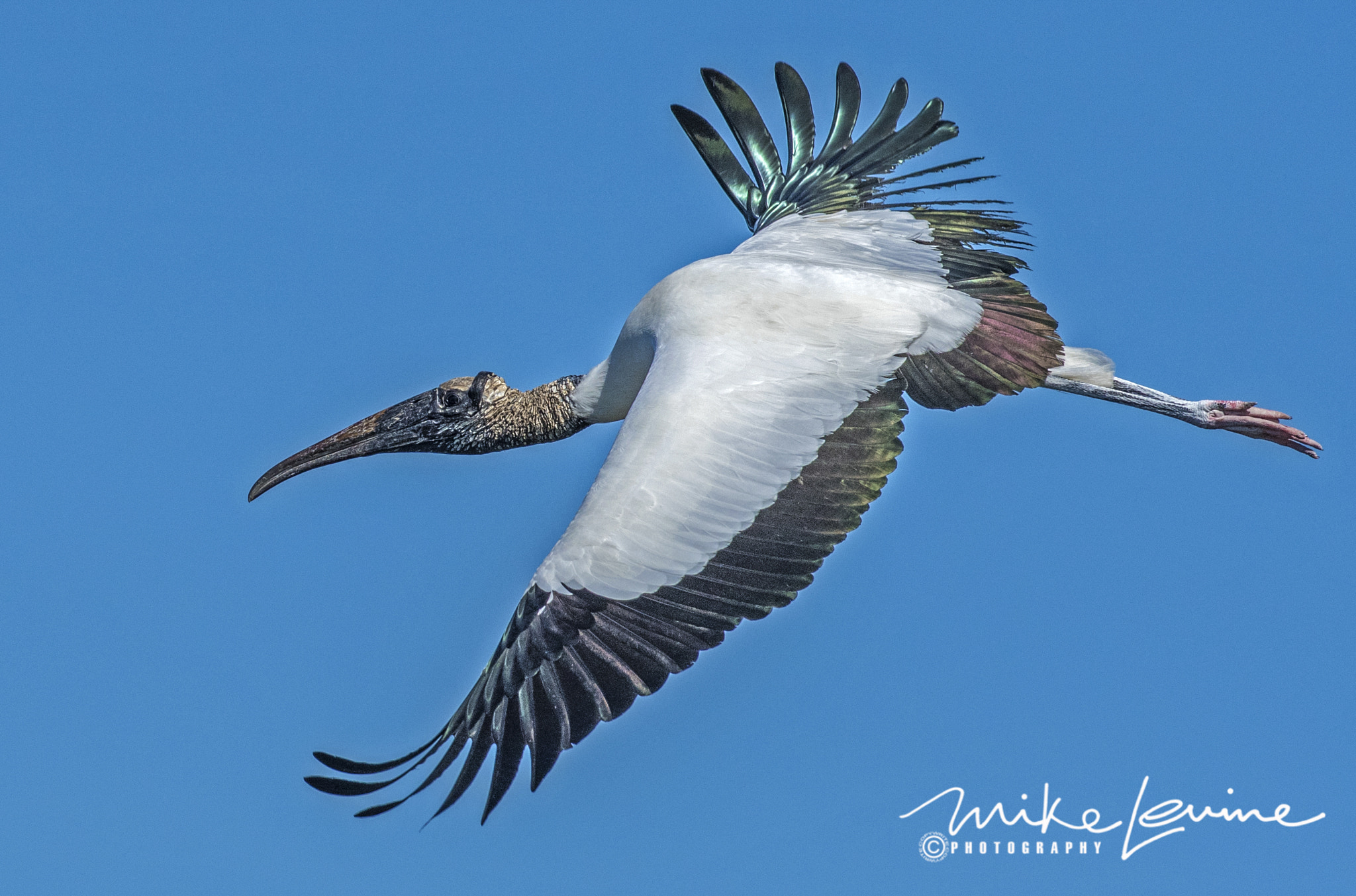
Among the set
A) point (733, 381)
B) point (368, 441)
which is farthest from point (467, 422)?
point (733, 381)

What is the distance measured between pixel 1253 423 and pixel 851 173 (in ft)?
9.25

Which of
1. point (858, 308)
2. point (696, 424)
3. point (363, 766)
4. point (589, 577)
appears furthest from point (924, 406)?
point (363, 766)

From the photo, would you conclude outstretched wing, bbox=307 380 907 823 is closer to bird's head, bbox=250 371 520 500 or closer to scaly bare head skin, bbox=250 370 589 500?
scaly bare head skin, bbox=250 370 589 500

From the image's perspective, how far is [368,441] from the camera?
9.96 metres

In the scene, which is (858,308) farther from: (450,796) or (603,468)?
(450,796)

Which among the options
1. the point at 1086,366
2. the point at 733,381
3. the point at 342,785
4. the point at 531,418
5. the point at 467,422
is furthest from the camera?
the point at 467,422

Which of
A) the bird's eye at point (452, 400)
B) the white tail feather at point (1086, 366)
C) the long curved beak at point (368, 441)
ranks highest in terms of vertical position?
the white tail feather at point (1086, 366)

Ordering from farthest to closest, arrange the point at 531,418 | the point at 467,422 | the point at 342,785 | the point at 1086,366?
the point at 467,422 < the point at 531,418 < the point at 1086,366 < the point at 342,785

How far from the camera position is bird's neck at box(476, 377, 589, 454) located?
10.0 m

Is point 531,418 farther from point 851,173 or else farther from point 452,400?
point 851,173

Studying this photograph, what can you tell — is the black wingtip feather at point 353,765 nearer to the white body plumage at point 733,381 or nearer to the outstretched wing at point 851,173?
the white body plumage at point 733,381

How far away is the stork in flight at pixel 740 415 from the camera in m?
7.06

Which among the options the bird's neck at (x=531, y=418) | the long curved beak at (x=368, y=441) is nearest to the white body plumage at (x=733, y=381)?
the bird's neck at (x=531, y=418)

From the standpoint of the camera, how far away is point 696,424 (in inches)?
303
